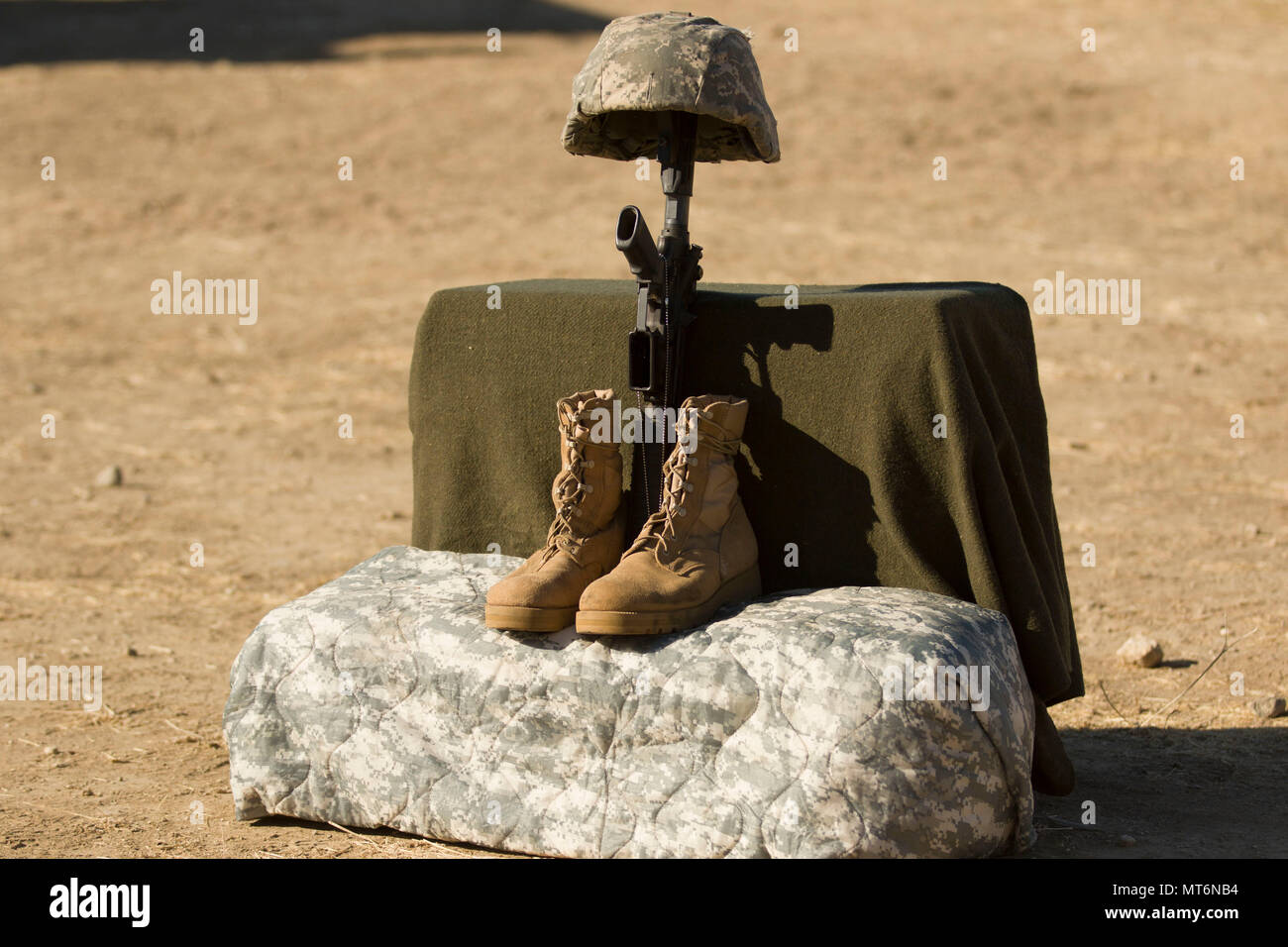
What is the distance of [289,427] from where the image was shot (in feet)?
31.3

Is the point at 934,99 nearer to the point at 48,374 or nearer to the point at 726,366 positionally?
the point at 48,374

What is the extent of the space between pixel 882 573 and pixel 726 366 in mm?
685

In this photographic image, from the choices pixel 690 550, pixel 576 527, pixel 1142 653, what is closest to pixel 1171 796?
pixel 1142 653

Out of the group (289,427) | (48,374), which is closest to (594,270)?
(289,427)

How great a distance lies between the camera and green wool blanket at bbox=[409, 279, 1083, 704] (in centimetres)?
383

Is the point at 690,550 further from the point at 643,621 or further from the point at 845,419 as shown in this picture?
the point at 845,419

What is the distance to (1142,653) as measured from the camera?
17.6ft

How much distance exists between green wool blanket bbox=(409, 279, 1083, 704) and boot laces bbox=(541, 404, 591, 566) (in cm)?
28

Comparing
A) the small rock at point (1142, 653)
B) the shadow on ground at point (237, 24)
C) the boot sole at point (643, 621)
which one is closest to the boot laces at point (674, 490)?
the boot sole at point (643, 621)

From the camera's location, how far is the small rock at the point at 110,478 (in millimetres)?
8344

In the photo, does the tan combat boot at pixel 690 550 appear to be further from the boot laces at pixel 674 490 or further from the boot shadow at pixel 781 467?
the boot shadow at pixel 781 467

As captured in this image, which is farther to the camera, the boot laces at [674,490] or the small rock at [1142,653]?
the small rock at [1142,653]

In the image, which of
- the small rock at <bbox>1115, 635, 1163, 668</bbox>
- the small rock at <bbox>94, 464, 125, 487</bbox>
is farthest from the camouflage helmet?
the small rock at <bbox>94, 464, 125, 487</bbox>

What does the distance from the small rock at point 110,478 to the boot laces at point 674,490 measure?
535 cm
